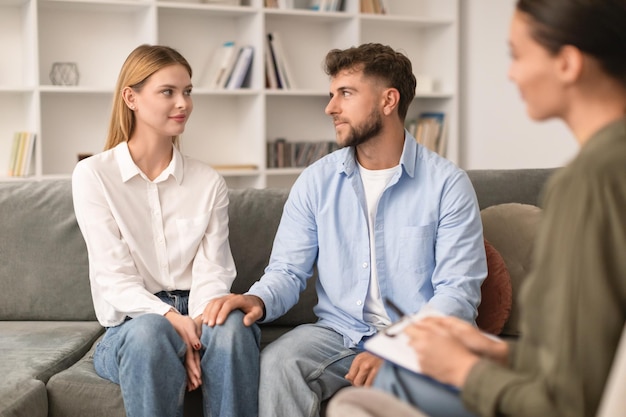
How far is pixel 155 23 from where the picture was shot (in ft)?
14.3

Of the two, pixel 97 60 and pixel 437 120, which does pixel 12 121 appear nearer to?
pixel 97 60

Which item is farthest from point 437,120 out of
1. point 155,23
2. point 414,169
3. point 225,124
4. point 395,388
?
point 395,388

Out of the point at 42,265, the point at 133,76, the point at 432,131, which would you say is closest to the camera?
the point at 133,76

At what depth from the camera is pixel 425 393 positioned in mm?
1275

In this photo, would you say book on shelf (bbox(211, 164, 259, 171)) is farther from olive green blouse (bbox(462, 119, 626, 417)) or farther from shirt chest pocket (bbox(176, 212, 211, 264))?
olive green blouse (bbox(462, 119, 626, 417))

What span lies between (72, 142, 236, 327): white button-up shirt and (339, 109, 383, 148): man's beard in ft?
1.36

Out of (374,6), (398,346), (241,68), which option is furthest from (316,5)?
(398,346)

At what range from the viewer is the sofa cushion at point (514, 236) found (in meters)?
2.45

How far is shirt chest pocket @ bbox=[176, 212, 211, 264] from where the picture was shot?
2.38 metres

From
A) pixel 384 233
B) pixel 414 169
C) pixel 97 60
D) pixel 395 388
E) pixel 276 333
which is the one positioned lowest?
pixel 276 333

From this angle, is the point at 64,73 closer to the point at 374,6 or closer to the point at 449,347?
the point at 374,6

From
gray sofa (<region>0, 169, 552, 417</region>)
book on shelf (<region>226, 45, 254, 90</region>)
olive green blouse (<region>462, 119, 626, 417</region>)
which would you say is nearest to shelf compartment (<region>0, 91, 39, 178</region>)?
book on shelf (<region>226, 45, 254, 90</region>)

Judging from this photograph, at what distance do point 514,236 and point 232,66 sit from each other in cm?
254

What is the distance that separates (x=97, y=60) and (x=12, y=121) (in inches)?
21.8
